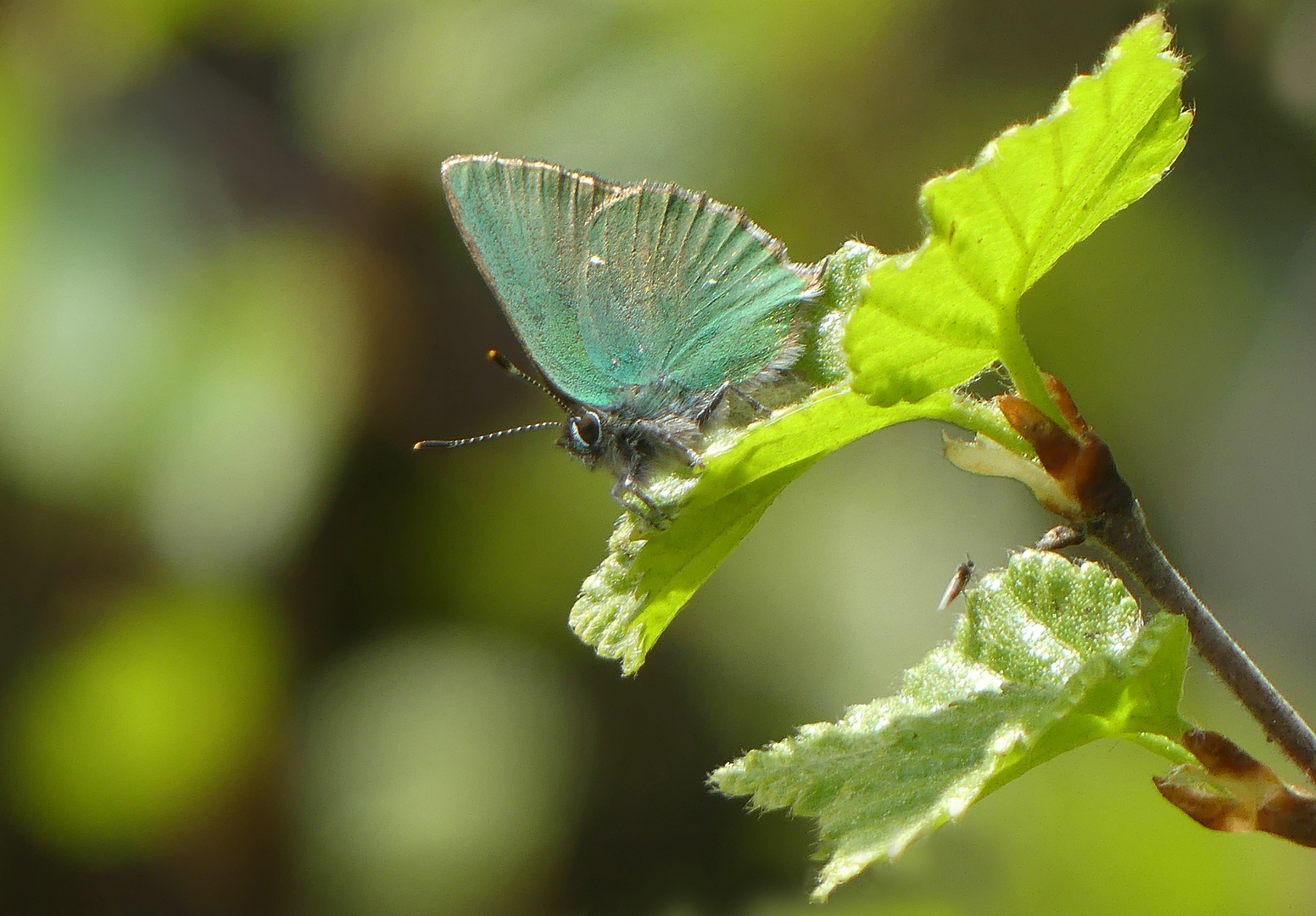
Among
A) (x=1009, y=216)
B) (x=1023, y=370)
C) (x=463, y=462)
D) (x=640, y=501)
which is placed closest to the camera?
(x=1009, y=216)

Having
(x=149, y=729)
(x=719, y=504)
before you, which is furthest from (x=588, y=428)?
(x=149, y=729)

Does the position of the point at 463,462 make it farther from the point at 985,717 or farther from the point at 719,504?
the point at 985,717

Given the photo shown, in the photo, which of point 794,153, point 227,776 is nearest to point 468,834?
point 227,776

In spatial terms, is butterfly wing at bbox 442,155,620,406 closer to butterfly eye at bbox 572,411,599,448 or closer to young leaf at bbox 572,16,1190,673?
butterfly eye at bbox 572,411,599,448

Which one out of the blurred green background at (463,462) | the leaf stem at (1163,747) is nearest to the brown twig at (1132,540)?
the leaf stem at (1163,747)

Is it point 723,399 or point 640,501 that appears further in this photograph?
point 723,399

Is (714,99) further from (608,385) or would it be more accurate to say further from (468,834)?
(468,834)

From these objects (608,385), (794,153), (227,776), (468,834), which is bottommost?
(468,834)

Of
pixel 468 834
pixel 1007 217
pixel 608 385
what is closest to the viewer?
pixel 1007 217

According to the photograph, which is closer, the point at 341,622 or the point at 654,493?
the point at 654,493
